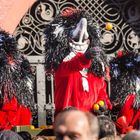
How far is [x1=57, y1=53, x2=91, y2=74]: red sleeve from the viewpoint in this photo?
19.0 ft

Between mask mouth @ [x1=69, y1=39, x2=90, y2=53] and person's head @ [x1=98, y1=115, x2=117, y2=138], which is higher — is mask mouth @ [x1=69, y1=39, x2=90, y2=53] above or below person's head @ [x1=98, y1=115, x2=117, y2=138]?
above

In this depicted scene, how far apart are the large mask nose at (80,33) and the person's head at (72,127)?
340cm

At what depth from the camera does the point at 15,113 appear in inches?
251

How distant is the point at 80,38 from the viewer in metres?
6.12

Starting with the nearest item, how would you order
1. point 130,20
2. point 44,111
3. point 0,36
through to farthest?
point 0,36
point 44,111
point 130,20

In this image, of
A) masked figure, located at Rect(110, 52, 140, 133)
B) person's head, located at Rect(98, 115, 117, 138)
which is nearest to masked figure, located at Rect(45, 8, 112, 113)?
masked figure, located at Rect(110, 52, 140, 133)

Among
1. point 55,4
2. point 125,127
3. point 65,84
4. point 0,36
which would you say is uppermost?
point 55,4

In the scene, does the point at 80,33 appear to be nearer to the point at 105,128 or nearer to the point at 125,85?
the point at 125,85

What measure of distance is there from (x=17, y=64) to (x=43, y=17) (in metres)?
2.16

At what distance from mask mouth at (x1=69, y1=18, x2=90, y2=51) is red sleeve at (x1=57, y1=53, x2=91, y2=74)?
0.15 metres

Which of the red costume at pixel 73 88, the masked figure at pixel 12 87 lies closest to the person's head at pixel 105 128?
the red costume at pixel 73 88

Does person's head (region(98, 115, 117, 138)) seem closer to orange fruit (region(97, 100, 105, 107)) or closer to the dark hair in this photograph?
the dark hair

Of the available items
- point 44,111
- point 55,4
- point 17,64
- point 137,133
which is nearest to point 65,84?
point 17,64

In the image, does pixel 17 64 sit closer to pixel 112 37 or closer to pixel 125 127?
pixel 125 127
